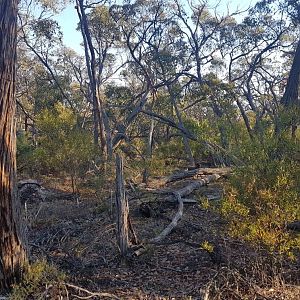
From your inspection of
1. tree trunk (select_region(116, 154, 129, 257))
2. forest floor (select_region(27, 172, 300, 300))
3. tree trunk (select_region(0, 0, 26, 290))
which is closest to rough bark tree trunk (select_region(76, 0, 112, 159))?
forest floor (select_region(27, 172, 300, 300))

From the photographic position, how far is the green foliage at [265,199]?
15.7 feet

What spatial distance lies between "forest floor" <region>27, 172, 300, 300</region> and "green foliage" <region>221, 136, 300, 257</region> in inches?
20.0

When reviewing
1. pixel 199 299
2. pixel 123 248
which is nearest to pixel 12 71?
pixel 123 248

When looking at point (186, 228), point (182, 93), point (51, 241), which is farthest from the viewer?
point (182, 93)

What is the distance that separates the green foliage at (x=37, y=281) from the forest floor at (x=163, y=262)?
18 centimetres

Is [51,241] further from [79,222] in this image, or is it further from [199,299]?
[199,299]

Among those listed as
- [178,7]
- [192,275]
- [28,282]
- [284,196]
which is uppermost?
[178,7]

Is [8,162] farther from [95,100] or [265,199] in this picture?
[95,100]

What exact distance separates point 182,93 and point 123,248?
13.9m

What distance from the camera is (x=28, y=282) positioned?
4695 millimetres

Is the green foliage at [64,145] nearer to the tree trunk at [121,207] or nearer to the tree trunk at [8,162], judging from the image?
the tree trunk at [121,207]

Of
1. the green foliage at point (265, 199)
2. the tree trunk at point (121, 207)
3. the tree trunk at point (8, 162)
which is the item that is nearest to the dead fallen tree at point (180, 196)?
the tree trunk at point (121, 207)

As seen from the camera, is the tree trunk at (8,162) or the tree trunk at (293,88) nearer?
the tree trunk at (8,162)

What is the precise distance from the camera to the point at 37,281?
470cm
